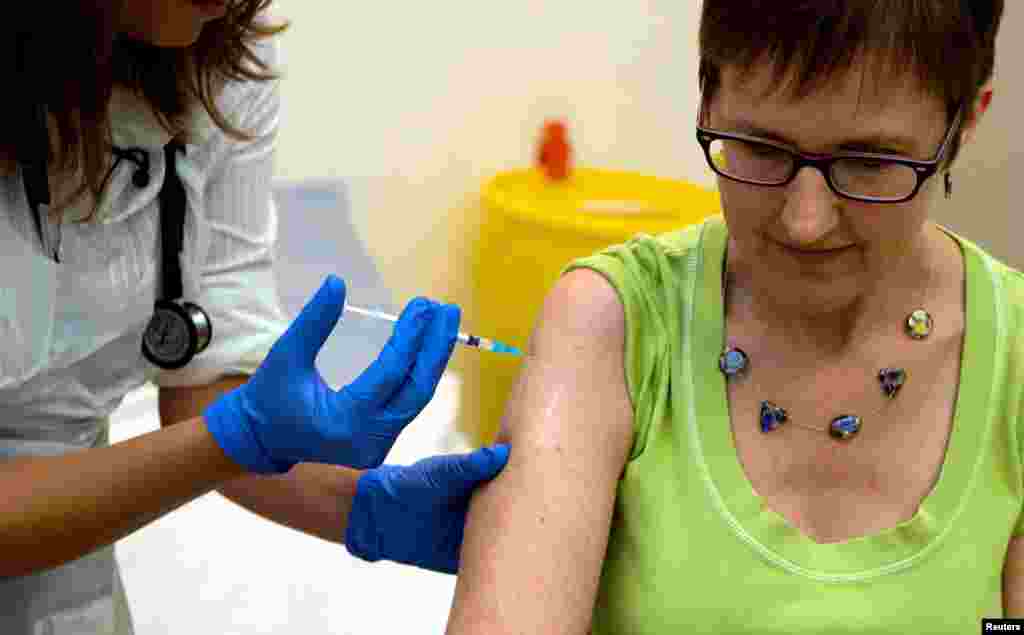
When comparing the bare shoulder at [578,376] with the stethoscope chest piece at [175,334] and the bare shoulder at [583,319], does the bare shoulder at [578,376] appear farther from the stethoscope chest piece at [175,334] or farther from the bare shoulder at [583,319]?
the stethoscope chest piece at [175,334]

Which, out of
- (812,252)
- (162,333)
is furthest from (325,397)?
(812,252)

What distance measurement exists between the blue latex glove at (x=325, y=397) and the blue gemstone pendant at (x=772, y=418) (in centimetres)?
34

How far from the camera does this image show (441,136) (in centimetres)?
340

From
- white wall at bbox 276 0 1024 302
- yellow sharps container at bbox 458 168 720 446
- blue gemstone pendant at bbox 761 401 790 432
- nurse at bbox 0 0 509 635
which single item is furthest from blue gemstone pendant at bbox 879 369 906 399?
white wall at bbox 276 0 1024 302

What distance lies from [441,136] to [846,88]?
234 centimetres

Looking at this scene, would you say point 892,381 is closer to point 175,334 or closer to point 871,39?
point 871,39

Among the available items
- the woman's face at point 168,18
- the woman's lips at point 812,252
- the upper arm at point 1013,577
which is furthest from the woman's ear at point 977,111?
the woman's face at point 168,18

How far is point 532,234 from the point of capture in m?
3.00

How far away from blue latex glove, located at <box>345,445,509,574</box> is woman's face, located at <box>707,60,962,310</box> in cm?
40

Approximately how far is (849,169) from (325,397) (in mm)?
580

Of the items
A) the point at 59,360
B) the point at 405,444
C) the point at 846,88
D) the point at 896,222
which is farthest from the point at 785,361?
the point at 405,444

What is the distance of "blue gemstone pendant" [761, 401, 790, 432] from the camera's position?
131 cm

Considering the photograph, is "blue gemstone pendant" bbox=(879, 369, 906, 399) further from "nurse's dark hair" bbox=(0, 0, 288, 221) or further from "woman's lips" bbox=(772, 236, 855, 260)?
"nurse's dark hair" bbox=(0, 0, 288, 221)

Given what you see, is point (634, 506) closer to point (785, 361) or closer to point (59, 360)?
point (785, 361)
